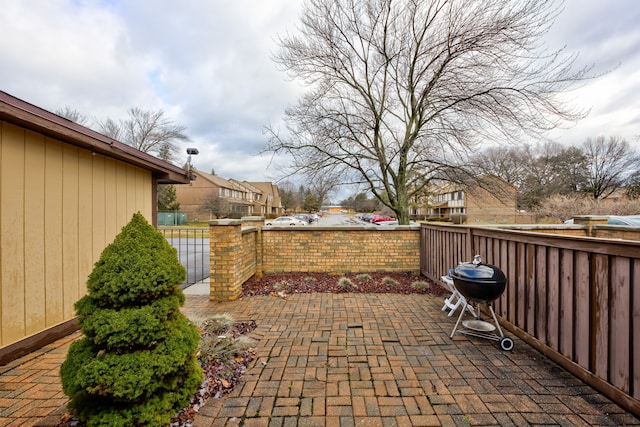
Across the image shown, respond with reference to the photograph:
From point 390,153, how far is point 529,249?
266 inches

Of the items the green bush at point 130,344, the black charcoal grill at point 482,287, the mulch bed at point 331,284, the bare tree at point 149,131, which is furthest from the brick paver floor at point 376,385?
the bare tree at point 149,131

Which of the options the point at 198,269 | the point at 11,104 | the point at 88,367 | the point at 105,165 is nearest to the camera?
the point at 88,367

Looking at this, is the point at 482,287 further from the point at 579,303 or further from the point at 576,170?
the point at 576,170

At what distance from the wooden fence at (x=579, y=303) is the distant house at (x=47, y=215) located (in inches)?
204

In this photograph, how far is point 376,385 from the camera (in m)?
2.28

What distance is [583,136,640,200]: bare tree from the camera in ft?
93.5

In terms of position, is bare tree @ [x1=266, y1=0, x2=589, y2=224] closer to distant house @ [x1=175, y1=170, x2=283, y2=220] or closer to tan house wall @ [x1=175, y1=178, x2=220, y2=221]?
distant house @ [x1=175, y1=170, x2=283, y2=220]

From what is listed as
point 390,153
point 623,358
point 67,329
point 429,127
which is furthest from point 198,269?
point 429,127

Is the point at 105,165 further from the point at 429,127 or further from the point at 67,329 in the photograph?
the point at 429,127

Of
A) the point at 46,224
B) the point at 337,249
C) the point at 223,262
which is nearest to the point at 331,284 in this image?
the point at 337,249

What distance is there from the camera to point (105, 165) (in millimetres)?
3732

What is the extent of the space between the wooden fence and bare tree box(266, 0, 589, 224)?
6197mm

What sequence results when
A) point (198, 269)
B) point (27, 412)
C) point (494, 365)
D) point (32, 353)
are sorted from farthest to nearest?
point (198, 269), point (32, 353), point (494, 365), point (27, 412)

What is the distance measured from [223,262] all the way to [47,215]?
232cm
